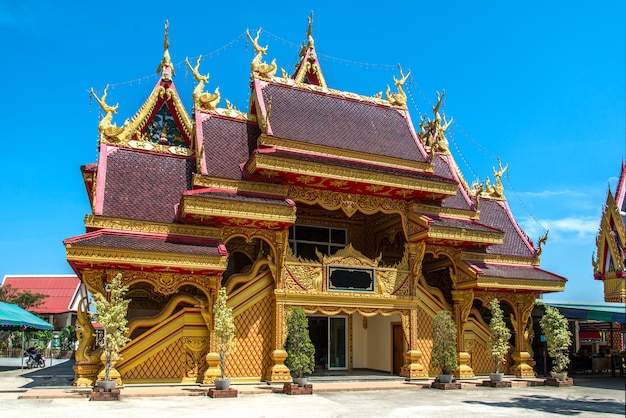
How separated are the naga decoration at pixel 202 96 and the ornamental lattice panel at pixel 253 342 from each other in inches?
246

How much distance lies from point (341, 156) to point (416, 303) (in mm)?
4822

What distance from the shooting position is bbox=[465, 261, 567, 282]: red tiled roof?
17.7 metres

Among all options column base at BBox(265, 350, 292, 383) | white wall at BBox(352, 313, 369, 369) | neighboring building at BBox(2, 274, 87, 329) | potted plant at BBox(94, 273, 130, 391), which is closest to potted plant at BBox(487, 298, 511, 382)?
white wall at BBox(352, 313, 369, 369)

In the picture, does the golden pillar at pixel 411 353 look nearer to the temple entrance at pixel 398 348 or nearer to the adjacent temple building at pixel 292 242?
the adjacent temple building at pixel 292 242

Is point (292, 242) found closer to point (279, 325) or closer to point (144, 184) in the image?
point (279, 325)

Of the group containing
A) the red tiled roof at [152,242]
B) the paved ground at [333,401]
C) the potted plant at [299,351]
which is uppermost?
the red tiled roof at [152,242]

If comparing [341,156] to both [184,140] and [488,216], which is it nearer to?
[488,216]

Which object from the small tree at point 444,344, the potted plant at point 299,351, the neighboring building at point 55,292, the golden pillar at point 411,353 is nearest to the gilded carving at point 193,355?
the potted plant at point 299,351

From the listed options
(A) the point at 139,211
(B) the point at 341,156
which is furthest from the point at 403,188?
(A) the point at 139,211

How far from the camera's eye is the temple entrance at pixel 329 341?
18656 millimetres

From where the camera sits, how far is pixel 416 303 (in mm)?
17031

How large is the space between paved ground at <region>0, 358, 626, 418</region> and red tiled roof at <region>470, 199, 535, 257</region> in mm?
5266

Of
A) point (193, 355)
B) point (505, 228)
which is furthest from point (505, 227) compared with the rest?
point (193, 355)

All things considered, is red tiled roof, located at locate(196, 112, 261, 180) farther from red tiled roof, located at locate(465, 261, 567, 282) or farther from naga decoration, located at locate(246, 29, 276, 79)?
red tiled roof, located at locate(465, 261, 567, 282)
